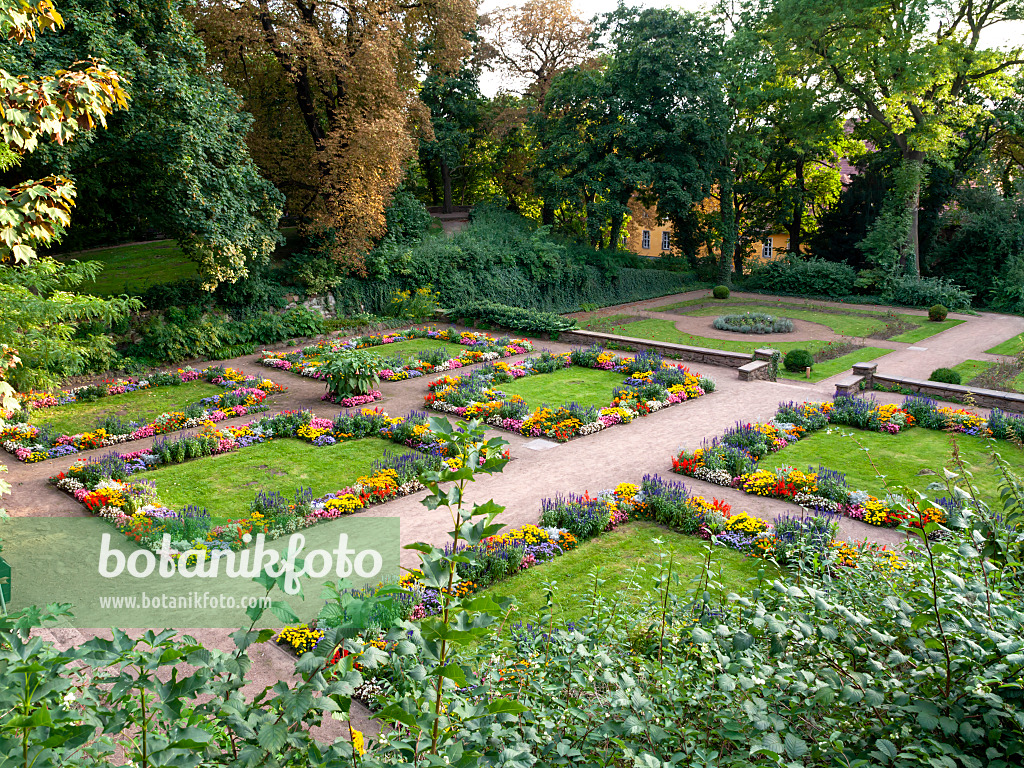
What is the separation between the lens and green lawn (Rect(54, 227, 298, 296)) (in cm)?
1955

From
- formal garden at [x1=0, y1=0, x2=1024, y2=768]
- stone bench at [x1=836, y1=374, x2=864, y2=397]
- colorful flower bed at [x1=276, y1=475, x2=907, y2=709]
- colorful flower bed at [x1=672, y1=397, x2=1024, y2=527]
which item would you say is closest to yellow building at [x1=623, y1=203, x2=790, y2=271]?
formal garden at [x1=0, y1=0, x2=1024, y2=768]

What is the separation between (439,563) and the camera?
2.09 meters

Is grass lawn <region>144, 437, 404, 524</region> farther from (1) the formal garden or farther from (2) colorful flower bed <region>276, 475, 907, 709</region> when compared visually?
(2) colorful flower bed <region>276, 475, 907, 709</region>

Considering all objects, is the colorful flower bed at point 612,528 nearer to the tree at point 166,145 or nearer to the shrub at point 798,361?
the shrub at point 798,361

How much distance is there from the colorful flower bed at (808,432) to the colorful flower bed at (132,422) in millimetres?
8394

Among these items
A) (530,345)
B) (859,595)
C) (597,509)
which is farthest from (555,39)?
(859,595)

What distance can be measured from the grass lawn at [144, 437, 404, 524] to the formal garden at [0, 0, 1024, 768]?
0.10 m

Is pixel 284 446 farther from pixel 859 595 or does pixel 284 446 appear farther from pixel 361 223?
pixel 361 223

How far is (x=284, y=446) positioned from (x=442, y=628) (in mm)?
9993

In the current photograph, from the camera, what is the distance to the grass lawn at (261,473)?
9.22 meters

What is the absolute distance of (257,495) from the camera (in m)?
9.12

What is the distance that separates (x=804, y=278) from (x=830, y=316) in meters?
6.08

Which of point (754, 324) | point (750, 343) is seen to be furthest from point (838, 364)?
point (754, 324)

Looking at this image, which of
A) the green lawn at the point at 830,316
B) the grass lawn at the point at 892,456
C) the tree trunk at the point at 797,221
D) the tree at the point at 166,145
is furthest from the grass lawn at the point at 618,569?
the tree trunk at the point at 797,221
